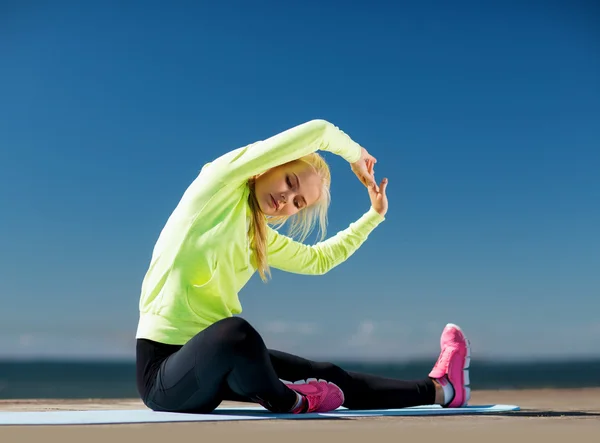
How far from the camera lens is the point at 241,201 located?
230 centimetres

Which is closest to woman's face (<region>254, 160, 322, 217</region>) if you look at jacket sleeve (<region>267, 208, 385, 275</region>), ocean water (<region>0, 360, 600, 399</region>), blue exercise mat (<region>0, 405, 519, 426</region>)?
jacket sleeve (<region>267, 208, 385, 275</region>)

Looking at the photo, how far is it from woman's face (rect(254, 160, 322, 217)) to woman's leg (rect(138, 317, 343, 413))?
54cm

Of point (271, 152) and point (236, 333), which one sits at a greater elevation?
point (271, 152)

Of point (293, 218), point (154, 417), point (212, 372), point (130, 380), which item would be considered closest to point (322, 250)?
point (293, 218)

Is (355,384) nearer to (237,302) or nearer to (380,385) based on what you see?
(380,385)

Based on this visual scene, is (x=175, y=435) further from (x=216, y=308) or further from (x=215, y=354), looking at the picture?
(x=216, y=308)

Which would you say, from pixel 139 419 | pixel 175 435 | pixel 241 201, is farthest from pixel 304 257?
pixel 175 435

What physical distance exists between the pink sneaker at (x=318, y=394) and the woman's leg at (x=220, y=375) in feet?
0.07

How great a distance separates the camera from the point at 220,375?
1977 mm

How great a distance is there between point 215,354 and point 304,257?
91cm

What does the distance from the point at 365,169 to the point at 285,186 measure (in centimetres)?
48

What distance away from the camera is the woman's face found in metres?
2.34

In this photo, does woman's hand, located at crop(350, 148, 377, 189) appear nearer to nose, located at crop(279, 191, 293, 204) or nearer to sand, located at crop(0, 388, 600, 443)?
nose, located at crop(279, 191, 293, 204)

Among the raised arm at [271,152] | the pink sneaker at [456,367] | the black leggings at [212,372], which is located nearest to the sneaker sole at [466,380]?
the pink sneaker at [456,367]
